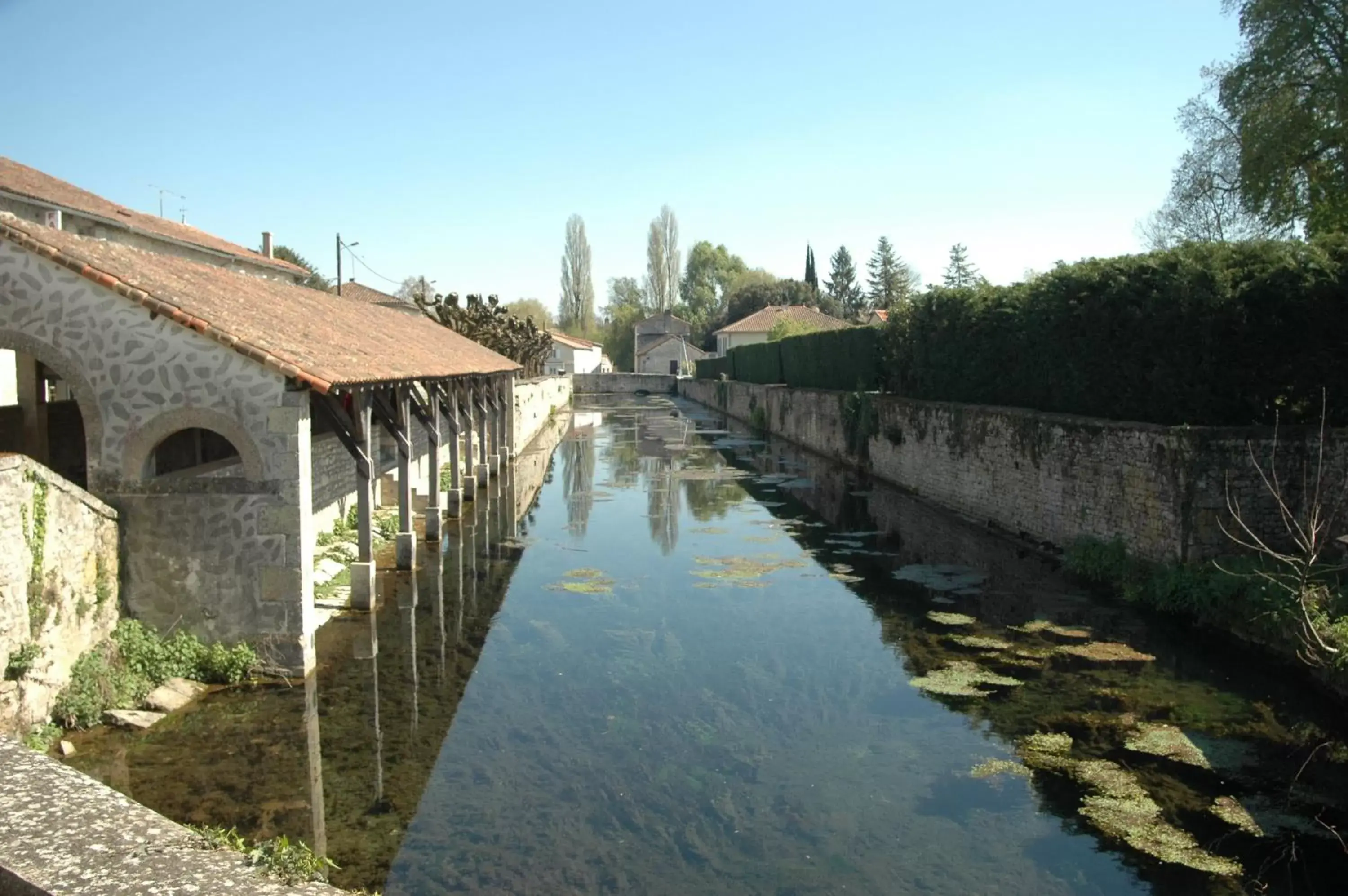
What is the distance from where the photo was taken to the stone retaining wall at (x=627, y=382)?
80.7m

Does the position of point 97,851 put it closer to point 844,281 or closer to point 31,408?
point 31,408

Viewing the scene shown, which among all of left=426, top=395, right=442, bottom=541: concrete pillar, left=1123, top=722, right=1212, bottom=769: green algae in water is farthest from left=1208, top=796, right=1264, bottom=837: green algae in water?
left=426, top=395, right=442, bottom=541: concrete pillar

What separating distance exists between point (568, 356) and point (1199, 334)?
76.1 m

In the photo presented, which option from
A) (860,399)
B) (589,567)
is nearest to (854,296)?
(860,399)

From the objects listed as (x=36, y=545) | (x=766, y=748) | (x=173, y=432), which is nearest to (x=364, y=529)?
(x=173, y=432)

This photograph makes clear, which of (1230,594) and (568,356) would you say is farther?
(568,356)

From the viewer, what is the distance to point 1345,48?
20094 mm

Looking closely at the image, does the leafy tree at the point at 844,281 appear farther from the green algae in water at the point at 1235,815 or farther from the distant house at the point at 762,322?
the green algae in water at the point at 1235,815

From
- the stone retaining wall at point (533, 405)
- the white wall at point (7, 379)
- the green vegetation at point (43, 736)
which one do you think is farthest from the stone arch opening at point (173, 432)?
the stone retaining wall at point (533, 405)

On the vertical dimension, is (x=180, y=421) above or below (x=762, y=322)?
below

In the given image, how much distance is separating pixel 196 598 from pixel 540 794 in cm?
377

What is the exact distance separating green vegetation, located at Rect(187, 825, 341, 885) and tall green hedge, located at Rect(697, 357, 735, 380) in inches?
2117

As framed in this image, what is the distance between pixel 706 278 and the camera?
10912cm

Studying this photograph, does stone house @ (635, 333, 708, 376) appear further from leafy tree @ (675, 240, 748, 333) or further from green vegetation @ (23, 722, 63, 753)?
green vegetation @ (23, 722, 63, 753)
